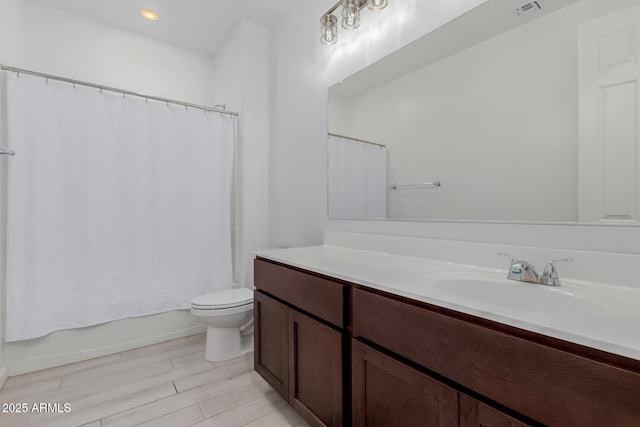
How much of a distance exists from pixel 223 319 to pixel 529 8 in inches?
87.0

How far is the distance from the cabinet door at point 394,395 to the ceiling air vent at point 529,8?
50.9 inches

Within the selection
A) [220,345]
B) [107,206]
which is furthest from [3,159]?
[220,345]

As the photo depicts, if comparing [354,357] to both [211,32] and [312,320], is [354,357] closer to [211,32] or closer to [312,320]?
[312,320]

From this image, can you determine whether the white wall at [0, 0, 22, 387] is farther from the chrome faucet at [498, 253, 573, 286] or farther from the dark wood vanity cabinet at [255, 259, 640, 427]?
the chrome faucet at [498, 253, 573, 286]

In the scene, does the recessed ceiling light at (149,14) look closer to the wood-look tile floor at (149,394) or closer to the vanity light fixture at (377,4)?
the vanity light fixture at (377,4)

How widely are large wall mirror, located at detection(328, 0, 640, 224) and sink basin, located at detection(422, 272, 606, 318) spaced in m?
0.29

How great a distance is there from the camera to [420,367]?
80 cm

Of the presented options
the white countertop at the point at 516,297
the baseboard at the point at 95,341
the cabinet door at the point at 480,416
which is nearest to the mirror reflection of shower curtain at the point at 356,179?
the white countertop at the point at 516,297

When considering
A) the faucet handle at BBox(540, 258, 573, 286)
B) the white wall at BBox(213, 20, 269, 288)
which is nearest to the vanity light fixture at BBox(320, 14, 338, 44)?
the white wall at BBox(213, 20, 269, 288)

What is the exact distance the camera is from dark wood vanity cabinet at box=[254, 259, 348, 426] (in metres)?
1.07

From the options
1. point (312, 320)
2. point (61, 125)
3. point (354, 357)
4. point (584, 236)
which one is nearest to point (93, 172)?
point (61, 125)

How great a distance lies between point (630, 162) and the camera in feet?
2.83

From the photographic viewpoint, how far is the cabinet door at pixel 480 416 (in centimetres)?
62

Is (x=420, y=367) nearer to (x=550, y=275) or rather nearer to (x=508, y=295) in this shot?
(x=508, y=295)
